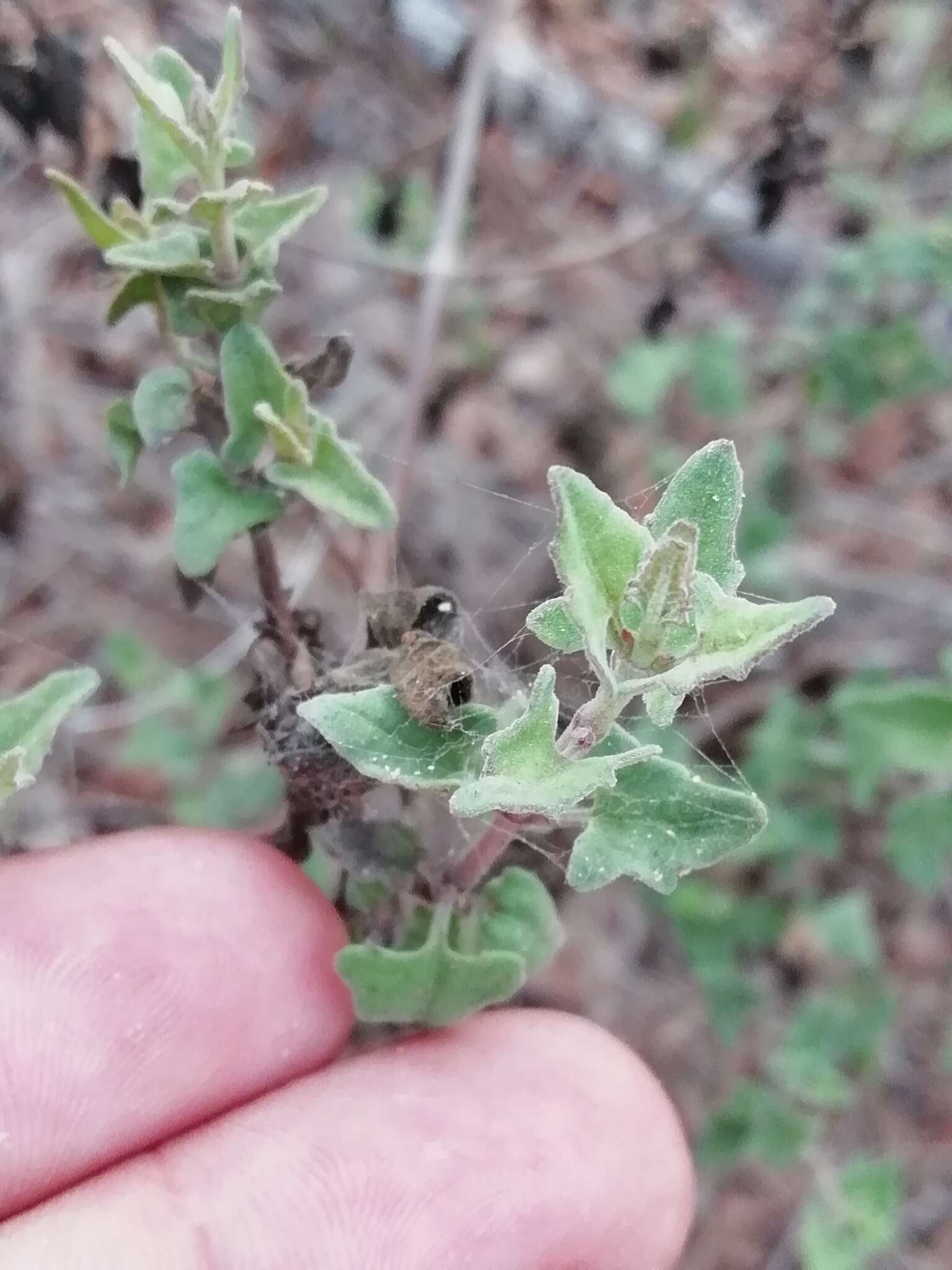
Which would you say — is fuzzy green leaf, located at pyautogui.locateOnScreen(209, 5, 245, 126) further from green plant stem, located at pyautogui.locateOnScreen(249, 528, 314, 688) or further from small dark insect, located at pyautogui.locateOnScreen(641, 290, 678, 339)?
small dark insect, located at pyautogui.locateOnScreen(641, 290, 678, 339)

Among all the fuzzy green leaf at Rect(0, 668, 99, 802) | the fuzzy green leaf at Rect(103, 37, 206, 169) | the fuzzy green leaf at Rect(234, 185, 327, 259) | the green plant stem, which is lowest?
the fuzzy green leaf at Rect(0, 668, 99, 802)

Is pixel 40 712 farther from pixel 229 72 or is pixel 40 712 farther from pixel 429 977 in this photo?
pixel 229 72

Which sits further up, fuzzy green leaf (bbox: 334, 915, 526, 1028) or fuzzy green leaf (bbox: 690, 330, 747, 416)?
fuzzy green leaf (bbox: 690, 330, 747, 416)

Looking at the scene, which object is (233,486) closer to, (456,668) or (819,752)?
(456,668)

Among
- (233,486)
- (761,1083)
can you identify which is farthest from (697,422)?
(233,486)

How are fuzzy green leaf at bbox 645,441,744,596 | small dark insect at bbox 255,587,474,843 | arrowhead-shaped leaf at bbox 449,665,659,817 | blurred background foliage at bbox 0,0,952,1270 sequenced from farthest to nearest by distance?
1. blurred background foliage at bbox 0,0,952,1270
2. small dark insect at bbox 255,587,474,843
3. fuzzy green leaf at bbox 645,441,744,596
4. arrowhead-shaped leaf at bbox 449,665,659,817

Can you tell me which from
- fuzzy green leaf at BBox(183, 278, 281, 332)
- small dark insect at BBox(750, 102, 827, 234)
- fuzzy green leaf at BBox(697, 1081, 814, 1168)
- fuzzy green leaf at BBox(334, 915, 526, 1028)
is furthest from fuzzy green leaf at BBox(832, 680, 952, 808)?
fuzzy green leaf at BBox(183, 278, 281, 332)

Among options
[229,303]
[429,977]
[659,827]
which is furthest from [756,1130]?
[229,303]

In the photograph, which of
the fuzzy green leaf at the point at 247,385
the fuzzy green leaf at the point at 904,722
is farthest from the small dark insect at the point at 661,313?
the fuzzy green leaf at the point at 247,385
